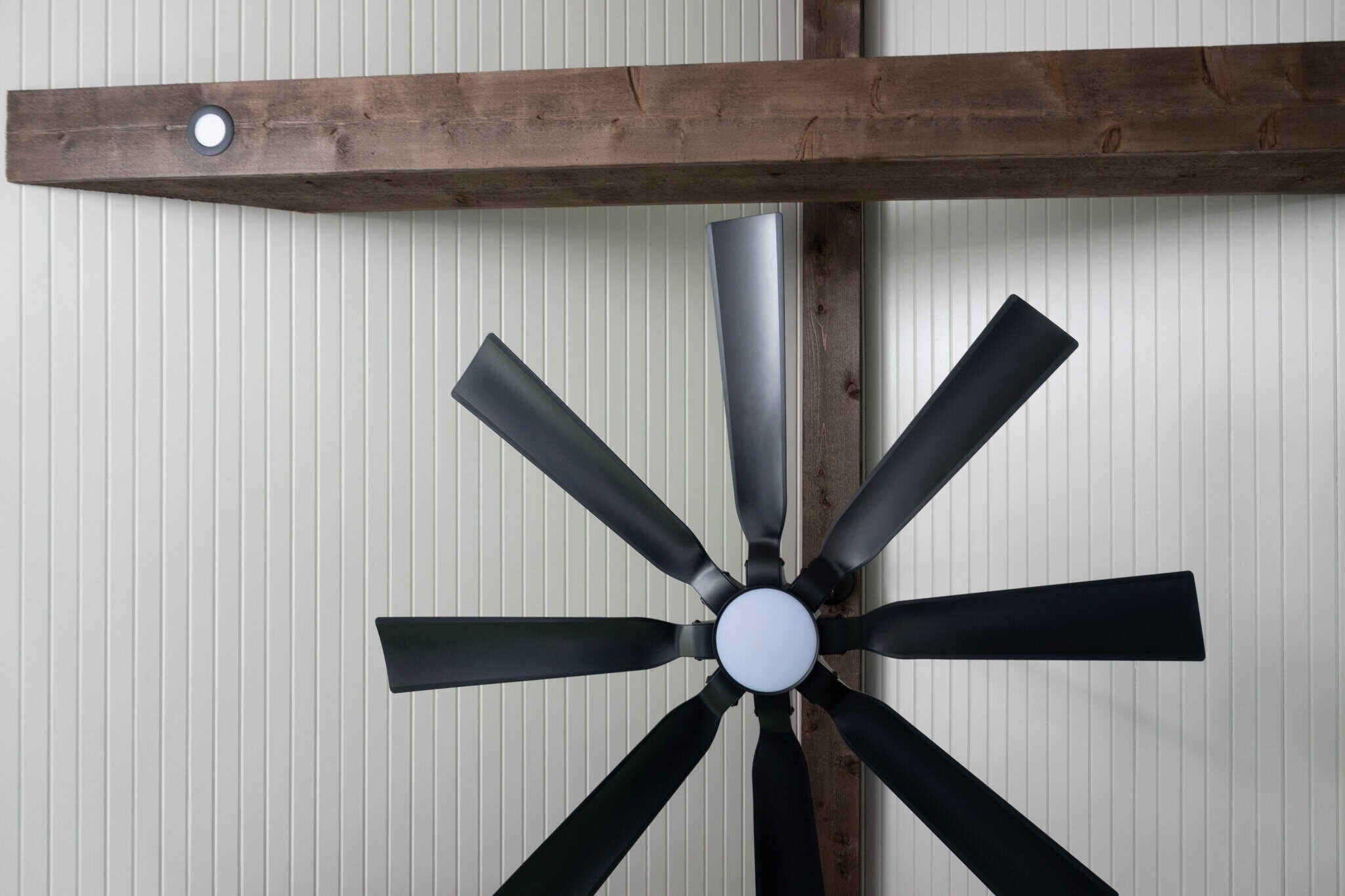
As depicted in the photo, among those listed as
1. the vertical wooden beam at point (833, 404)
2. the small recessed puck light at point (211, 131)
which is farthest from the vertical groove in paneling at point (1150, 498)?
the small recessed puck light at point (211, 131)

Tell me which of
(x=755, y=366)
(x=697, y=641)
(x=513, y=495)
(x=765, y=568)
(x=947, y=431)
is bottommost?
(x=697, y=641)

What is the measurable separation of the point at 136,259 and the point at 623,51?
135 centimetres

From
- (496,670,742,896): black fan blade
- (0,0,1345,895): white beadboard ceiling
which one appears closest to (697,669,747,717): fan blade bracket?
(496,670,742,896): black fan blade

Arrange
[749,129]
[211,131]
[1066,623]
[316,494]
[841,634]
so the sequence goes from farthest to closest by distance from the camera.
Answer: [316,494] < [211,131] < [749,129] < [841,634] < [1066,623]

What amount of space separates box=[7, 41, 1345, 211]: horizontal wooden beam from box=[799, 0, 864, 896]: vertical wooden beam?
0.62 meters

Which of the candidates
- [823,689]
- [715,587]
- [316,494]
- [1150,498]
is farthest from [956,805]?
[316,494]

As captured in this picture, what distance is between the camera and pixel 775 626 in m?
1.50

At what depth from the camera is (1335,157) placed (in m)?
1.71

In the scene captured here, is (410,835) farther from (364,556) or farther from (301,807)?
(364,556)

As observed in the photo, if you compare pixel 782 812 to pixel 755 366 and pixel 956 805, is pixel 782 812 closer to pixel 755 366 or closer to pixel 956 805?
pixel 956 805

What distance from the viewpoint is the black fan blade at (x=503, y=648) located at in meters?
1.48

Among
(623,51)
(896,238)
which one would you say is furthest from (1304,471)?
(623,51)

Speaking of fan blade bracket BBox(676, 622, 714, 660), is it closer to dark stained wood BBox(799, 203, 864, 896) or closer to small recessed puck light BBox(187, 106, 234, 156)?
dark stained wood BBox(799, 203, 864, 896)

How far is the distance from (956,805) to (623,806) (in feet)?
1.73
